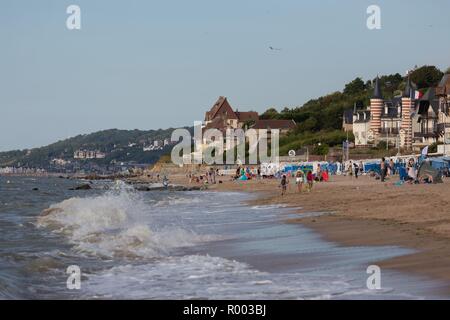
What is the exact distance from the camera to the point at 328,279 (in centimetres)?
1112

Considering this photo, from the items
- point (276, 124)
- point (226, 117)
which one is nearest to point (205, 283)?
point (276, 124)

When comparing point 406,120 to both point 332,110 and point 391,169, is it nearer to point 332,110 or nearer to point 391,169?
point 332,110

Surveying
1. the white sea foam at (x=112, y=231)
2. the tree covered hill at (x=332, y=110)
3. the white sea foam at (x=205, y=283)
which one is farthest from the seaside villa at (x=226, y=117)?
the white sea foam at (x=205, y=283)

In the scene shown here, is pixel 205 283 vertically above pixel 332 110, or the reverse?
pixel 332 110

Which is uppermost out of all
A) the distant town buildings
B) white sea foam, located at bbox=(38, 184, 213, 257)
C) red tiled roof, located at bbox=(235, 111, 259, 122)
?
red tiled roof, located at bbox=(235, 111, 259, 122)

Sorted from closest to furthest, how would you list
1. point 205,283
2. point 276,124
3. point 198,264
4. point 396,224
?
point 205,283 < point 198,264 < point 396,224 < point 276,124

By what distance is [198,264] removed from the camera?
13648 millimetres

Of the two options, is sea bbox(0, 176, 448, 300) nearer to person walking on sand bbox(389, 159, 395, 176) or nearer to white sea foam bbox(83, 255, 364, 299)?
white sea foam bbox(83, 255, 364, 299)

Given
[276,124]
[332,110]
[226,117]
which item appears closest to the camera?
[332,110]

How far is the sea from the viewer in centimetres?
1052

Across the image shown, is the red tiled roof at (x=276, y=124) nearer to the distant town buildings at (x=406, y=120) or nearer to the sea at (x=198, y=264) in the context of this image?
the distant town buildings at (x=406, y=120)

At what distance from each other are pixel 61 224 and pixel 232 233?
785 centimetres

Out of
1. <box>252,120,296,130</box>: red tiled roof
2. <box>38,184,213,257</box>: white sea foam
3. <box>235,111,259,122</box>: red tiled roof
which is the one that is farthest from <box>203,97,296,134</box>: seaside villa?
<box>38,184,213,257</box>: white sea foam
